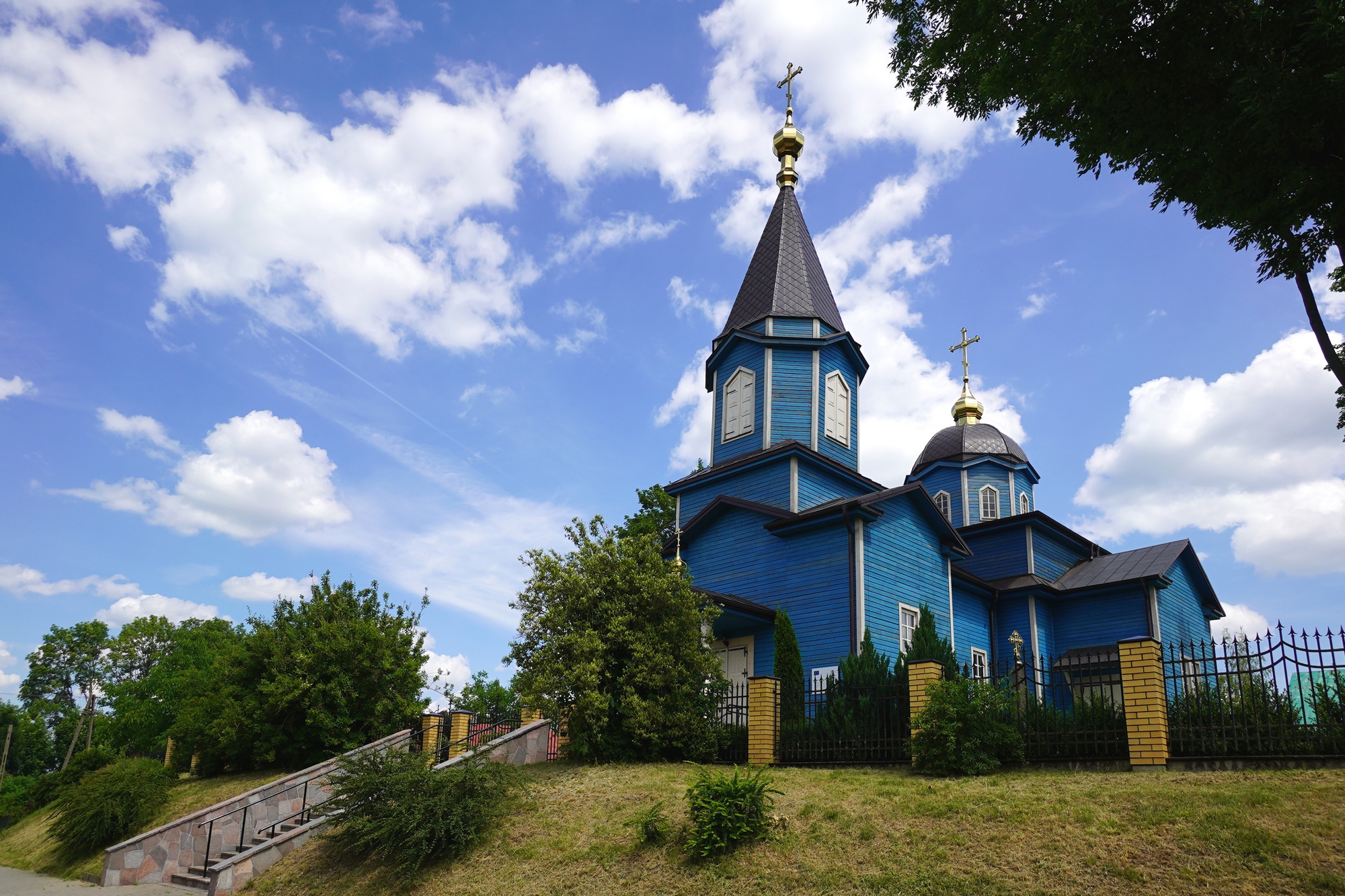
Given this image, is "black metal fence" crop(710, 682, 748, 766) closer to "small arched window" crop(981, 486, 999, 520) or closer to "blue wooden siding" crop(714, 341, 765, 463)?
"blue wooden siding" crop(714, 341, 765, 463)

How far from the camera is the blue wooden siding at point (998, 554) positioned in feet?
83.0

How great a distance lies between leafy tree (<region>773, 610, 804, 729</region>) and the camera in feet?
47.9

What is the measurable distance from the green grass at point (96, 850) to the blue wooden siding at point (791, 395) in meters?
13.8

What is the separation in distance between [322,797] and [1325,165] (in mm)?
18013

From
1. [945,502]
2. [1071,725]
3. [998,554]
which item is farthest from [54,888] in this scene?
[945,502]

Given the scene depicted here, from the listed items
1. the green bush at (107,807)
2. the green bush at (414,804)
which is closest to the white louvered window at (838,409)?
the green bush at (414,804)

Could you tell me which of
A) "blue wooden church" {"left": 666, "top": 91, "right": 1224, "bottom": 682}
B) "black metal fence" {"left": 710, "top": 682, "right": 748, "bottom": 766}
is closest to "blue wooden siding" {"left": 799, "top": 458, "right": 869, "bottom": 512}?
"blue wooden church" {"left": 666, "top": 91, "right": 1224, "bottom": 682}

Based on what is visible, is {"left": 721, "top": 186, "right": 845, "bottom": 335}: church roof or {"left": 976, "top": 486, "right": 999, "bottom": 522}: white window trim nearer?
{"left": 721, "top": 186, "right": 845, "bottom": 335}: church roof

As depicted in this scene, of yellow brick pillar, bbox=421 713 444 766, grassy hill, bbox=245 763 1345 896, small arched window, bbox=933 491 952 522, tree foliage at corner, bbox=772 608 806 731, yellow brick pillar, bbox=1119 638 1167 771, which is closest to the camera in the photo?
grassy hill, bbox=245 763 1345 896

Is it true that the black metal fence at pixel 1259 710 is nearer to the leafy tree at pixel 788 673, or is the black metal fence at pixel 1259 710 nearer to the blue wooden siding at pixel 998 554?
the leafy tree at pixel 788 673

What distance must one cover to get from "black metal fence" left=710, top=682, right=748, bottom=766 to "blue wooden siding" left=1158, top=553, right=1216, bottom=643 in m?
13.4

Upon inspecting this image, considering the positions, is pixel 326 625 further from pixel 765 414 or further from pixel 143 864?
pixel 765 414

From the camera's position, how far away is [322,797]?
55.6 ft

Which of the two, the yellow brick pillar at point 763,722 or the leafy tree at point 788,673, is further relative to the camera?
the leafy tree at point 788,673
